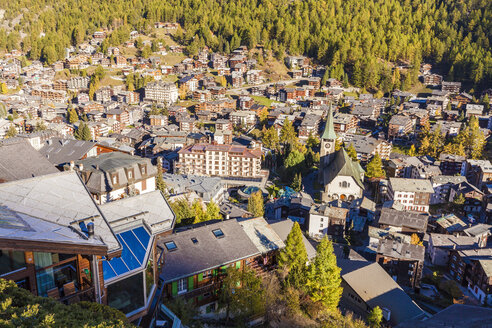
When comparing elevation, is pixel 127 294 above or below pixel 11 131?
above

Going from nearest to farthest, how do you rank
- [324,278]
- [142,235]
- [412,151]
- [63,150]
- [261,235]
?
[142,235]
[324,278]
[261,235]
[63,150]
[412,151]

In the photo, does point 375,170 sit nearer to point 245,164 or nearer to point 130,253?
point 245,164

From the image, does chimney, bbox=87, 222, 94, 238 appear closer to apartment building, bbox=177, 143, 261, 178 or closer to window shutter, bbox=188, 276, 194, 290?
window shutter, bbox=188, 276, 194, 290

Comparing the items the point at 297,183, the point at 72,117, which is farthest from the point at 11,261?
the point at 72,117

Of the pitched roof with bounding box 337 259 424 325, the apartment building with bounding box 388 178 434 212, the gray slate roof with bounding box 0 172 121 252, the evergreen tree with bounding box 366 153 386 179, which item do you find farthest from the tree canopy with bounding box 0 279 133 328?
the evergreen tree with bounding box 366 153 386 179

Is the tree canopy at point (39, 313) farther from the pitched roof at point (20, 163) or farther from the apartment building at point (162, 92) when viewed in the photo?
the apartment building at point (162, 92)

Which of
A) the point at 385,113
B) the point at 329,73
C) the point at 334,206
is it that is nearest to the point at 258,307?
the point at 334,206

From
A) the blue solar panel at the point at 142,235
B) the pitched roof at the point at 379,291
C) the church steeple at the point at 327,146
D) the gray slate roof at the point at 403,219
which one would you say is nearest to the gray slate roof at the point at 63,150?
the blue solar panel at the point at 142,235

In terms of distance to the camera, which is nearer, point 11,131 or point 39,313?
point 39,313

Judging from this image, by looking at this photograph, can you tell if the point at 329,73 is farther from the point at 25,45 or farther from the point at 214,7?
the point at 25,45
